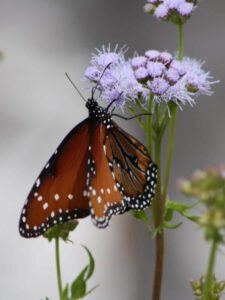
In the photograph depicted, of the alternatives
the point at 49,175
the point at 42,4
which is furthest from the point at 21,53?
the point at 49,175

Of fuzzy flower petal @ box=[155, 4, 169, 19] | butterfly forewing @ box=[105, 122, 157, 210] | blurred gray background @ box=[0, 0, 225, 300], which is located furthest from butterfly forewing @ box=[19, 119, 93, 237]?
blurred gray background @ box=[0, 0, 225, 300]

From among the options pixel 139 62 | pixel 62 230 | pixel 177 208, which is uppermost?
pixel 139 62

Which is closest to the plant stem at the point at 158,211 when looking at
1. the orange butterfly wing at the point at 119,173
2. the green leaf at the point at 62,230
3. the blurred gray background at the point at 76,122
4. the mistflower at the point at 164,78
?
the orange butterfly wing at the point at 119,173

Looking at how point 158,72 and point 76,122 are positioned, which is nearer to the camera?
point 158,72

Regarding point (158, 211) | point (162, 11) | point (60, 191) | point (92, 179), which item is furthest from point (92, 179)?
point (162, 11)

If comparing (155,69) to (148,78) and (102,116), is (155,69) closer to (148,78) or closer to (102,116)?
(148,78)

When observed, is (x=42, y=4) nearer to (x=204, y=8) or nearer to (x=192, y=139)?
(x=204, y=8)
